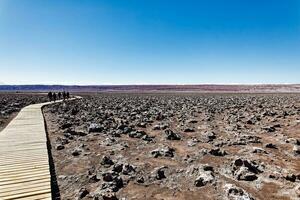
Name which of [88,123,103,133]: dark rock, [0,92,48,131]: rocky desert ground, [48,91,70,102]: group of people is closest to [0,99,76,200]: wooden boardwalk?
[88,123,103,133]: dark rock

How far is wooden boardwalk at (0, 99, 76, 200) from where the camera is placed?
651 centimetres

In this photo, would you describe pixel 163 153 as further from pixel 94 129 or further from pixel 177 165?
pixel 94 129

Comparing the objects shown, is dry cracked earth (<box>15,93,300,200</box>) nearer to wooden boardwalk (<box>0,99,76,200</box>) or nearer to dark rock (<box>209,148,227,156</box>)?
dark rock (<box>209,148,227,156</box>)

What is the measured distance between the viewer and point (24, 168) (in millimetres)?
8305

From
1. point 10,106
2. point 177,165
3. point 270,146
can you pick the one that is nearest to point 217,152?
point 177,165

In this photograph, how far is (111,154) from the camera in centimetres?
1108

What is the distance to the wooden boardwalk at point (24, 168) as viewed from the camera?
21.3 ft

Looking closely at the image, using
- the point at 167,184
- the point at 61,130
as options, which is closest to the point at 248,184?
the point at 167,184

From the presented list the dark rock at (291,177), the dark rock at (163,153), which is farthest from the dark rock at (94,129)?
the dark rock at (291,177)

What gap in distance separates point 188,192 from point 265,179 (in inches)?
86.3

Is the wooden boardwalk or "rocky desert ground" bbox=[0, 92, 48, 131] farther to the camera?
"rocky desert ground" bbox=[0, 92, 48, 131]

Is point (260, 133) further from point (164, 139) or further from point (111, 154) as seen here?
point (111, 154)

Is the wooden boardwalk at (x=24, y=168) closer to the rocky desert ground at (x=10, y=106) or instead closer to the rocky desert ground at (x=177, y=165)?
the rocky desert ground at (x=177, y=165)

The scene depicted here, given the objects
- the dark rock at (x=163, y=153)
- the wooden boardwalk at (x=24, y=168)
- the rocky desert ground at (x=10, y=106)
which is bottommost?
the rocky desert ground at (x=10, y=106)
